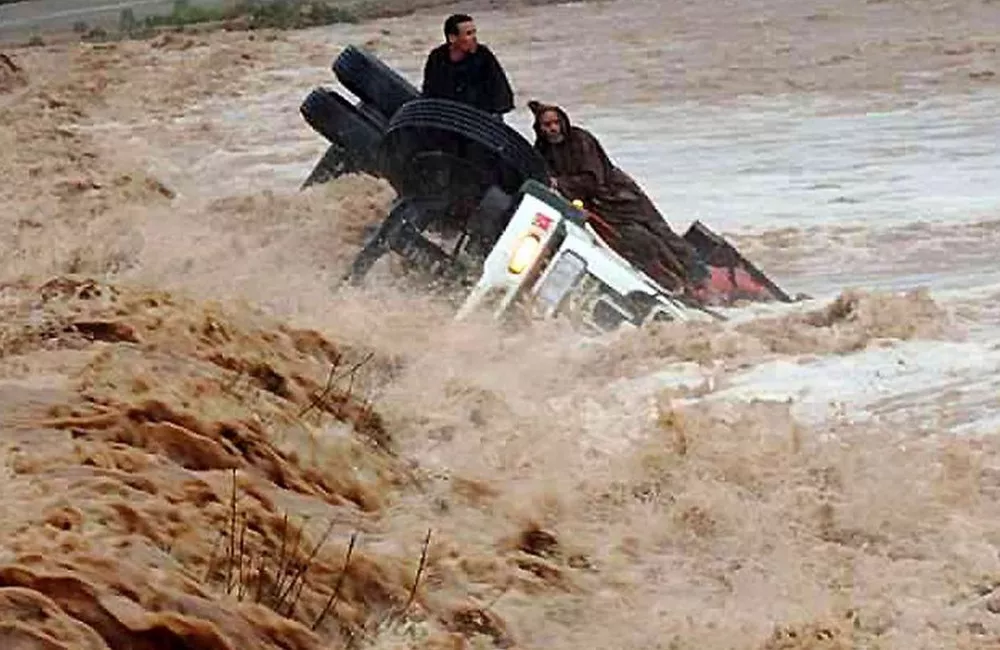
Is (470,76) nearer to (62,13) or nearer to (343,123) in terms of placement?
(343,123)

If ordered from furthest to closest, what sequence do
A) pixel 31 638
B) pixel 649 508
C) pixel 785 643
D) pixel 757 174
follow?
pixel 757 174, pixel 649 508, pixel 785 643, pixel 31 638

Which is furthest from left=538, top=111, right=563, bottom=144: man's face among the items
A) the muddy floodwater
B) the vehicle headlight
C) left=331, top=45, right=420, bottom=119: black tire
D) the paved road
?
the paved road

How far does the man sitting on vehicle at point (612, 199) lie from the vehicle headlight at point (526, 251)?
1.00 meters

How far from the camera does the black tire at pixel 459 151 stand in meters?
12.0

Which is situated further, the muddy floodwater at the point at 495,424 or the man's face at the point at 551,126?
the man's face at the point at 551,126

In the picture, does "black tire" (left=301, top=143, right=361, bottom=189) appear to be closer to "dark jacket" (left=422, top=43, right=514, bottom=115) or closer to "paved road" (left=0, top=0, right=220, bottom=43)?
"dark jacket" (left=422, top=43, right=514, bottom=115)

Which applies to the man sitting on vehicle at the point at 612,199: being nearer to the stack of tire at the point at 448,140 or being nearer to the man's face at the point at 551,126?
the man's face at the point at 551,126

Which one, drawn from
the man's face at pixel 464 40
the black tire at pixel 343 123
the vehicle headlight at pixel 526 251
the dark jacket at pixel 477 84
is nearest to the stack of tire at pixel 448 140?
the black tire at pixel 343 123

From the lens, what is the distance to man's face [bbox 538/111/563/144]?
12.8m

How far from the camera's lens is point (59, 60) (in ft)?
91.3

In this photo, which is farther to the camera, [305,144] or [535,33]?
[535,33]

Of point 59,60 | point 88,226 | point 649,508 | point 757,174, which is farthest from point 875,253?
point 59,60

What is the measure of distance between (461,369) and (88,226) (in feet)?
18.9

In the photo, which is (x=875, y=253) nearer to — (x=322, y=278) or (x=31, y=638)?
(x=322, y=278)
